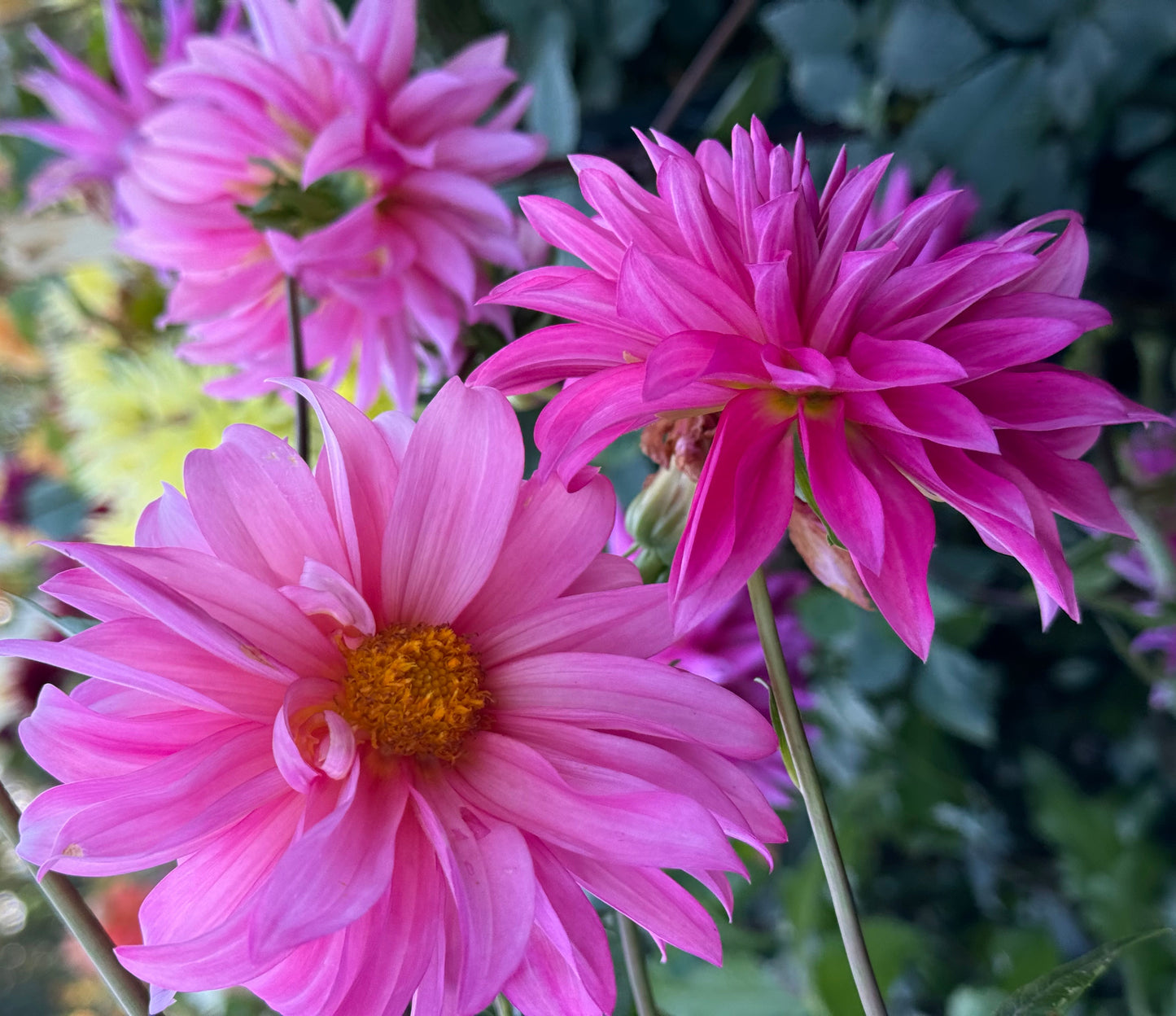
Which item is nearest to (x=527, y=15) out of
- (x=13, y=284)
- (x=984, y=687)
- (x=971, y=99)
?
(x=971, y=99)

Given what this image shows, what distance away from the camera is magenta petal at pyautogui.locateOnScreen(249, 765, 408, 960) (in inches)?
6.4

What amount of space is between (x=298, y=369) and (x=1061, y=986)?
0.99 ft

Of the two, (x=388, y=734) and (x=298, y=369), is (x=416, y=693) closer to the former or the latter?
(x=388, y=734)

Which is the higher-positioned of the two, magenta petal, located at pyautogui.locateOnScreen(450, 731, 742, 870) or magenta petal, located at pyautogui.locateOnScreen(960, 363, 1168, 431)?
magenta petal, located at pyautogui.locateOnScreen(960, 363, 1168, 431)

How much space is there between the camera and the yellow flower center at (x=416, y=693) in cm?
21

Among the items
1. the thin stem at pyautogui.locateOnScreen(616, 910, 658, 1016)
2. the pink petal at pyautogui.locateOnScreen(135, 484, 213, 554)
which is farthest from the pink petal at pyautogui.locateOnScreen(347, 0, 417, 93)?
the thin stem at pyautogui.locateOnScreen(616, 910, 658, 1016)

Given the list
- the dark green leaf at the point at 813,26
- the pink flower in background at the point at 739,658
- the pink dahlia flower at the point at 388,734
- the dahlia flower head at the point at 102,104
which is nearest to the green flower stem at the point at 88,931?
the pink dahlia flower at the point at 388,734

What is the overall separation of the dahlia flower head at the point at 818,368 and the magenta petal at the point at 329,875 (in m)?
0.09

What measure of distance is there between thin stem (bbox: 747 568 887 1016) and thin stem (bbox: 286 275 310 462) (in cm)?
17

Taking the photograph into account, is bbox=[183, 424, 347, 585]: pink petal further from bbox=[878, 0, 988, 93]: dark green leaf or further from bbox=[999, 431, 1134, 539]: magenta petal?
bbox=[878, 0, 988, 93]: dark green leaf

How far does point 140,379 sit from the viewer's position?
0.60 m

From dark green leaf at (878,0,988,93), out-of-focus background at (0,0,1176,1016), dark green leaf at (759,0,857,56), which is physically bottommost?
out-of-focus background at (0,0,1176,1016)

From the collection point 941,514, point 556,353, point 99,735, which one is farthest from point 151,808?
point 941,514

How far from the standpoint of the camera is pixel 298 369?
32 centimetres
